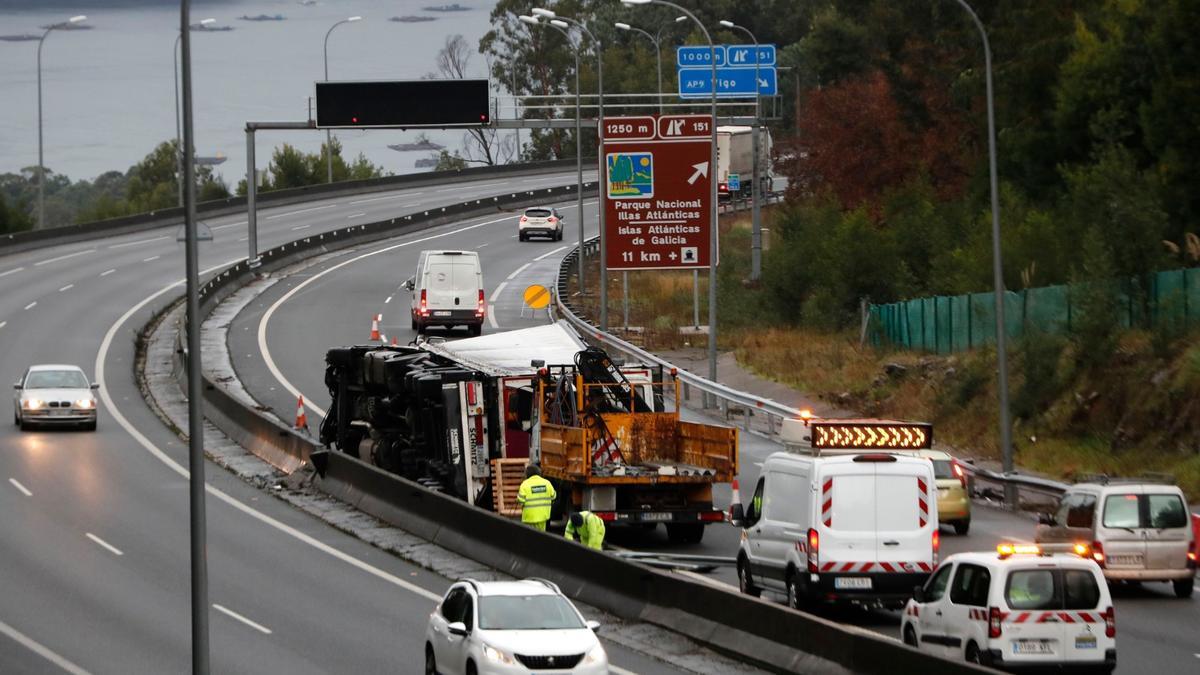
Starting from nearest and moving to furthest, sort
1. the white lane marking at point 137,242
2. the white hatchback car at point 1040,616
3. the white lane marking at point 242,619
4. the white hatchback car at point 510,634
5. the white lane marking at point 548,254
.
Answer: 1. the white hatchback car at point 1040,616
2. the white hatchback car at point 510,634
3. the white lane marking at point 242,619
4. the white lane marking at point 548,254
5. the white lane marking at point 137,242

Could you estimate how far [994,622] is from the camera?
15898mm

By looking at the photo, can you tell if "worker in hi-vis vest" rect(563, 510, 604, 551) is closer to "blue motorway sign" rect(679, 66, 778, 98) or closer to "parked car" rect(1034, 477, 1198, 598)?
"parked car" rect(1034, 477, 1198, 598)

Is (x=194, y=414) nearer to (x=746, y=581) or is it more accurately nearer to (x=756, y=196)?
(x=746, y=581)

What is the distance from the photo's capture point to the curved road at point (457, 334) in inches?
814

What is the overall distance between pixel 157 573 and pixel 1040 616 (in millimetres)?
14628

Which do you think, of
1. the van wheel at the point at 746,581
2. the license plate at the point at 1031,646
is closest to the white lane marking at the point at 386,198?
the van wheel at the point at 746,581

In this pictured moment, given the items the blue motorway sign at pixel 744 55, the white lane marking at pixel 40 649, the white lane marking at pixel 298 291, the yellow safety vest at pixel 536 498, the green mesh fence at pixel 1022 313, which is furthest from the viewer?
the blue motorway sign at pixel 744 55

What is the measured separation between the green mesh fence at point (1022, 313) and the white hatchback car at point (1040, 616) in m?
23.7

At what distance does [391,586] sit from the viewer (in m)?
25.0

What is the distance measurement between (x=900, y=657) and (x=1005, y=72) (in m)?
54.1

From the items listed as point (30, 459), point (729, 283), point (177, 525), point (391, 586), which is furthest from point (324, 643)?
point (729, 283)

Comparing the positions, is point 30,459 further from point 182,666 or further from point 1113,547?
point 1113,547

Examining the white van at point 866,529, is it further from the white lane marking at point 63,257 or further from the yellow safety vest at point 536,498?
the white lane marking at point 63,257

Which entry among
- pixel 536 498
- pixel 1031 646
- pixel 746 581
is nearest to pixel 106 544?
pixel 536 498
